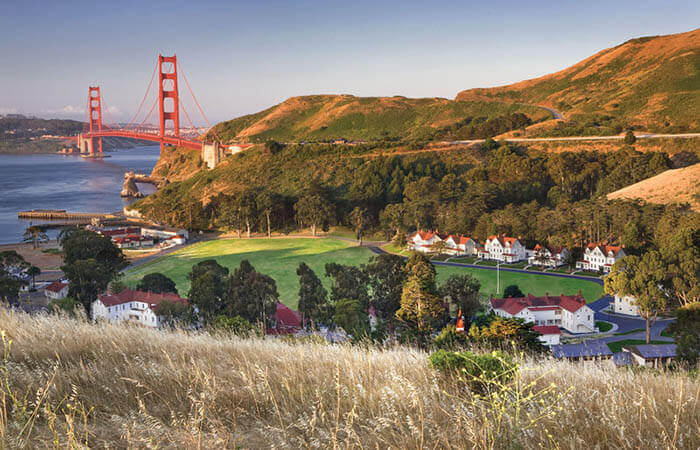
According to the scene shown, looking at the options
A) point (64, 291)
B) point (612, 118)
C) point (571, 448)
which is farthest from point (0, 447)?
point (612, 118)

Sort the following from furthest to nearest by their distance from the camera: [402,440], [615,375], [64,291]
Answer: [64,291] < [615,375] < [402,440]

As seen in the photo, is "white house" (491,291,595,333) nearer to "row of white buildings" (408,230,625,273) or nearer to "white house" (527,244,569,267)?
"row of white buildings" (408,230,625,273)

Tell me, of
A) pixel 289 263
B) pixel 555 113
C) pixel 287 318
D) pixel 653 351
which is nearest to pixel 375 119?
pixel 555 113

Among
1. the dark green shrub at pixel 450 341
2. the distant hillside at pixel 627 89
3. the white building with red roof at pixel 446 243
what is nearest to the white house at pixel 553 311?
the dark green shrub at pixel 450 341

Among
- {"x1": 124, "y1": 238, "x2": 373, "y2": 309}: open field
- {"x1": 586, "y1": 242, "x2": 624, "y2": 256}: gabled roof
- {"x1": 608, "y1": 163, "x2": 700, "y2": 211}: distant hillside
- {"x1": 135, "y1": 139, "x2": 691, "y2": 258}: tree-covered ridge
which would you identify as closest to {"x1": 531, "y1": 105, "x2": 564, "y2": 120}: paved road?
{"x1": 135, "y1": 139, "x2": 691, "y2": 258}: tree-covered ridge

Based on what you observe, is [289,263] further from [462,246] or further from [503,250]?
[503,250]

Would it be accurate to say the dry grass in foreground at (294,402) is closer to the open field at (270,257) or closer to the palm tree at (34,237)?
the open field at (270,257)

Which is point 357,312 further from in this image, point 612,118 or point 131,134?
point 131,134
